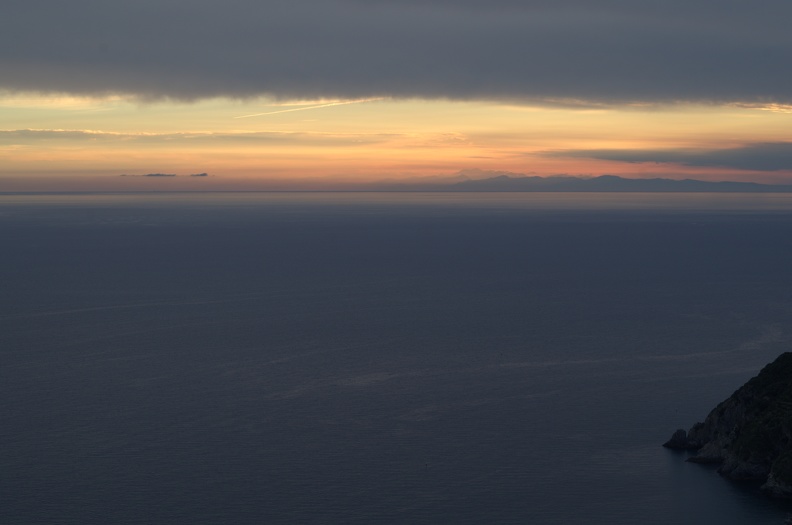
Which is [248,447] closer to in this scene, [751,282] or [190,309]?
[190,309]

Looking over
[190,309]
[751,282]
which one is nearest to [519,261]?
[751,282]

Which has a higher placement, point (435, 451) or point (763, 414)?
point (763, 414)

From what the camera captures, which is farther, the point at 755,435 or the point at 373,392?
the point at 373,392

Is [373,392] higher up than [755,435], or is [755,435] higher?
[755,435]
